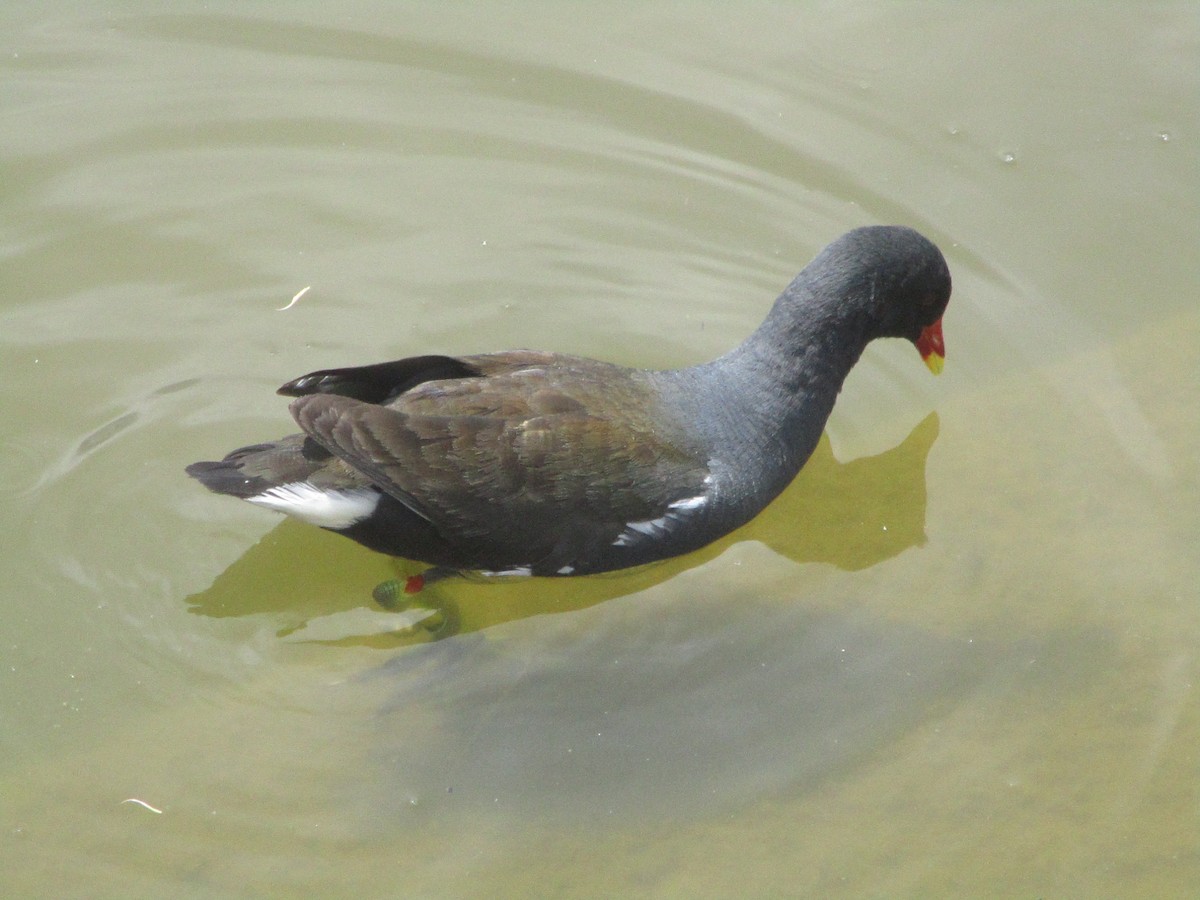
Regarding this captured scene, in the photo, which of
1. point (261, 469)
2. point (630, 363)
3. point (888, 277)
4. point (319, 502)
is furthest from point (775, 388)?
point (261, 469)

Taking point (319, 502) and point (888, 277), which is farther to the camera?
point (888, 277)

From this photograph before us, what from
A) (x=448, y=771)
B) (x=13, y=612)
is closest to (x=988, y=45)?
(x=448, y=771)

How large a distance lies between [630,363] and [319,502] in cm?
170

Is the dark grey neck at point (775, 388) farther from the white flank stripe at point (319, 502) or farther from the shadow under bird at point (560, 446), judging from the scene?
the white flank stripe at point (319, 502)

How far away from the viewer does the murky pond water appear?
13.3 ft

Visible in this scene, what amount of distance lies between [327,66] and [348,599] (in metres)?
3.36

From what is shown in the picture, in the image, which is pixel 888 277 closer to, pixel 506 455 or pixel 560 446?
pixel 560 446

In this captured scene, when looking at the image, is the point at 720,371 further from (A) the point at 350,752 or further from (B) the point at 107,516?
(B) the point at 107,516

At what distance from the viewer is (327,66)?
6.79m

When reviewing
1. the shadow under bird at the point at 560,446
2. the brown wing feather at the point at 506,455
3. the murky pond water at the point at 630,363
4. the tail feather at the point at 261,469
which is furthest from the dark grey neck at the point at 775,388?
the tail feather at the point at 261,469

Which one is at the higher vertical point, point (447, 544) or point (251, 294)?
point (251, 294)

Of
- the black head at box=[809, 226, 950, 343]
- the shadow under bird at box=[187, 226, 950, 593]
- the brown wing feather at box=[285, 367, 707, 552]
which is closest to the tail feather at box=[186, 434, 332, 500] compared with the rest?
the shadow under bird at box=[187, 226, 950, 593]


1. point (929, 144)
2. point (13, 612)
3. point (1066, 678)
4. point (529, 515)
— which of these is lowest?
point (1066, 678)

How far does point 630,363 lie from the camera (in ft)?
18.2
